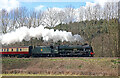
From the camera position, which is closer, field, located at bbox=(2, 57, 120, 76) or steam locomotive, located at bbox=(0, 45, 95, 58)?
field, located at bbox=(2, 57, 120, 76)

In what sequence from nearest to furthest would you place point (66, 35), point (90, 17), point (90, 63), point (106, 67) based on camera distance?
point (106, 67)
point (90, 63)
point (66, 35)
point (90, 17)

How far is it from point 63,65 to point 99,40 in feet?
71.2

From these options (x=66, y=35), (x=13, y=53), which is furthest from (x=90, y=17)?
(x=13, y=53)

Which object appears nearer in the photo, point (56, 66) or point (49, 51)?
point (56, 66)

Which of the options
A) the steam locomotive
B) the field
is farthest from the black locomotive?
the field

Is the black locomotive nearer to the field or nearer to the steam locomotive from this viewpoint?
the steam locomotive

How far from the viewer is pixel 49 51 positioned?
36.9 m

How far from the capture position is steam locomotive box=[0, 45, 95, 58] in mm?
35750

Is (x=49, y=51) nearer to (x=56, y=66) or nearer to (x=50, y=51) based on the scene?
(x=50, y=51)

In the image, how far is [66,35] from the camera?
1435 inches

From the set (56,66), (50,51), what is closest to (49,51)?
(50,51)

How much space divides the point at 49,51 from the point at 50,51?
0.22m

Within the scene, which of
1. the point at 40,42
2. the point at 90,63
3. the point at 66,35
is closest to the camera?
the point at 90,63

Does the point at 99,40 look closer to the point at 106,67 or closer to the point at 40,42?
the point at 40,42
